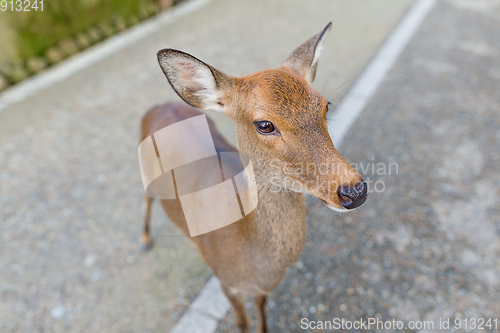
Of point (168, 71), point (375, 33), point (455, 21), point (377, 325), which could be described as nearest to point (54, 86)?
point (168, 71)

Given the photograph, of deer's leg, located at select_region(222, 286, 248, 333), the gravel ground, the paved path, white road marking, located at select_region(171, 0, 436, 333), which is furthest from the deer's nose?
the gravel ground

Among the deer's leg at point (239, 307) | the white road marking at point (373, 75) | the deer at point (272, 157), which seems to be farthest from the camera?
the white road marking at point (373, 75)

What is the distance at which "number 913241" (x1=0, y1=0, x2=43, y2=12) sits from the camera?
5086 mm

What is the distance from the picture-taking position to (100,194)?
3.78 metres

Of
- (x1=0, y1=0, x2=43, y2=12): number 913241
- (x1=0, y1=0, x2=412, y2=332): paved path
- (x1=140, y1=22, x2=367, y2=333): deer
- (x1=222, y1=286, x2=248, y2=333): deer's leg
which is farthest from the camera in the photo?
(x1=0, y1=0, x2=43, y2=12): number 913241

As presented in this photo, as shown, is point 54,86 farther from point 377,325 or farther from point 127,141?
point 377,325

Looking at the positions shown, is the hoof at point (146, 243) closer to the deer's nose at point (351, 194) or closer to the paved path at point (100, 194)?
the paved path at point (100, 194)

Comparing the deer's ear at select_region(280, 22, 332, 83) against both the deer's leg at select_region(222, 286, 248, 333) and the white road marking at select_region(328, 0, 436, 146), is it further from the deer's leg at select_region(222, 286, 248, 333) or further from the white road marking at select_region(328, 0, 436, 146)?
the white road marking at select_region(328, 0, 436, 146)

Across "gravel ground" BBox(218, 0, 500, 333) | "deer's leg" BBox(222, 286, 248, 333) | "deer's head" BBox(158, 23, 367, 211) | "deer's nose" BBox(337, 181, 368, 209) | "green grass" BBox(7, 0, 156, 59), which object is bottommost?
"gravel ground" BBox(218, 0, 500, 333)

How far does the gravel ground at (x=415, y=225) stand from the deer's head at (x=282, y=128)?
1484 mm

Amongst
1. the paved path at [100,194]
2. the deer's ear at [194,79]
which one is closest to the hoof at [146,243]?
the paved path at [100,194]

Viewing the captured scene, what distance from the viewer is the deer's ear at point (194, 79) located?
1.56 metres

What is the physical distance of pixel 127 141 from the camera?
448 centimetres

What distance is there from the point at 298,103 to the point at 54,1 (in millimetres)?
6074
